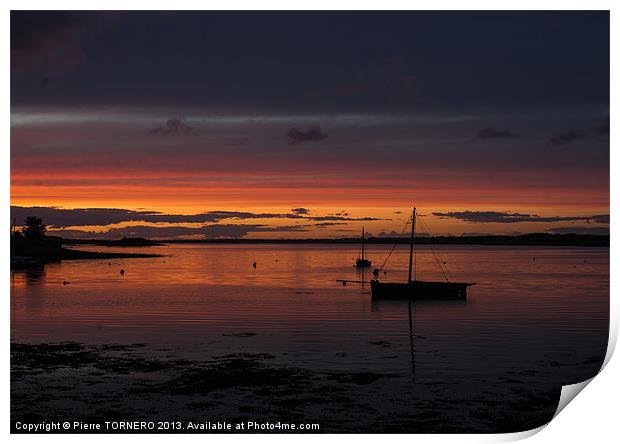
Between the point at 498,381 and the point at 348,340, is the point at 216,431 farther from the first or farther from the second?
the point at 348,340

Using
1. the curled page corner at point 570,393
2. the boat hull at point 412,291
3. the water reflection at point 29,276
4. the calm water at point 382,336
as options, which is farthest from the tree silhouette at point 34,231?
the curled page corner at point 570,393

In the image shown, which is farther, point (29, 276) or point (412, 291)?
point (29, 276)

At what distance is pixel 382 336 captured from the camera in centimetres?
1934

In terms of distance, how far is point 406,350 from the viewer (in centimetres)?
1659

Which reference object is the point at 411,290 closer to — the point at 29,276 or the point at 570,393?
the point at 570,393

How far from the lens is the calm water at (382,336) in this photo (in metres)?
10.5

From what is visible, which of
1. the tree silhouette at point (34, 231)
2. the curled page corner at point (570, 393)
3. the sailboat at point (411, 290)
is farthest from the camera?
the tree silhouette at point (34, 231)

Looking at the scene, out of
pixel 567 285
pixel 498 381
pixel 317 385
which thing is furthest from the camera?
pixel 567 285

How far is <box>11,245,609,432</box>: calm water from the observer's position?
10.5 metres

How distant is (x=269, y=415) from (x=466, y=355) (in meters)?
7.21

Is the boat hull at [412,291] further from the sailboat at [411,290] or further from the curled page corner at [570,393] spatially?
the curled page corner at [570,393]

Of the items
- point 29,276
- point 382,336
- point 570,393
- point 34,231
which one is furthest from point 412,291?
point 34,231

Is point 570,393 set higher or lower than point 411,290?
higher
